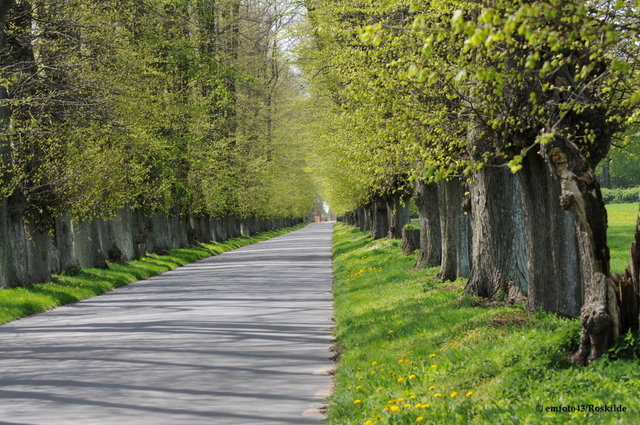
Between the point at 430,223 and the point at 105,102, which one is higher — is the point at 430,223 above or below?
below

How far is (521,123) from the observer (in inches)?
408

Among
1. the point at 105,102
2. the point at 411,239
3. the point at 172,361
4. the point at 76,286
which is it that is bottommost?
the point at 172,361

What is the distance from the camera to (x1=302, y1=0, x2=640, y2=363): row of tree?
663 cm

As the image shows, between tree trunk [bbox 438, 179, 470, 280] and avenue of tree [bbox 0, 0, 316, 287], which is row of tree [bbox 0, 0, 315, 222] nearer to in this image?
avenue of tree [bbox 0, 0, 316, 287]

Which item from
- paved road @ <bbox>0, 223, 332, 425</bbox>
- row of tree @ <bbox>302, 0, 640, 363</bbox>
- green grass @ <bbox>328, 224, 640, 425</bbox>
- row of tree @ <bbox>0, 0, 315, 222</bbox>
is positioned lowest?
paved road @ <bbox>0, 223, 332, 425</bbox>

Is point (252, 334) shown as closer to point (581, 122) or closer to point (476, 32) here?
point (581, 122)

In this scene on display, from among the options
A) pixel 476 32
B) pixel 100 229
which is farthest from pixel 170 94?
pixel 476 32

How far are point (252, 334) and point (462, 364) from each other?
575 centimetres

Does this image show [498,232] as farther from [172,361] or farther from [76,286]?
[76,286]

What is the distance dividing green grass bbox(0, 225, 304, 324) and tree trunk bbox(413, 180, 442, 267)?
9.45 metres

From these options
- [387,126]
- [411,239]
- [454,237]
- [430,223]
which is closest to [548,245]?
[387,126]

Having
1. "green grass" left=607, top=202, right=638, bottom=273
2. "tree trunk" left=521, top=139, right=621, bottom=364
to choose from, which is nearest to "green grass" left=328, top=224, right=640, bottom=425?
"tree trunk" left=521, top=139, right=621, bottom=364

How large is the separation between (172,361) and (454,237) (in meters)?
9.07

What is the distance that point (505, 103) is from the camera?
414 inches
